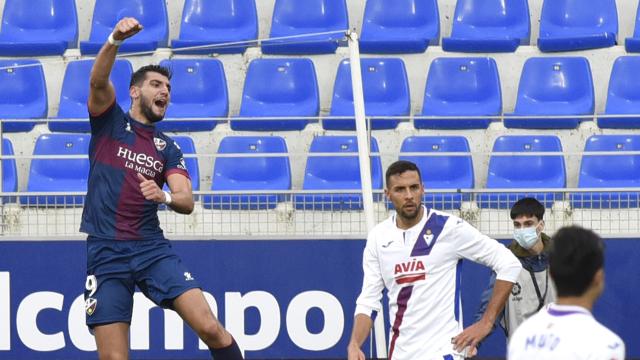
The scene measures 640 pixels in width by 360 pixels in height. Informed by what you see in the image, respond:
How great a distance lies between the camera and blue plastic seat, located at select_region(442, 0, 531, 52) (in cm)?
1327

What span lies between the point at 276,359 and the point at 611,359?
6379 mm

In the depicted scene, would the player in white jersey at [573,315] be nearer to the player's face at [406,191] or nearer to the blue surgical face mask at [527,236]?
the player's face at [406,191]

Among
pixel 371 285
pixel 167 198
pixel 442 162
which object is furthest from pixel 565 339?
pixel 442 162

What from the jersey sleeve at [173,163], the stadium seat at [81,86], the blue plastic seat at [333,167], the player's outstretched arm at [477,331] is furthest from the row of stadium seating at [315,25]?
the player's outstretched arm at [477,331]

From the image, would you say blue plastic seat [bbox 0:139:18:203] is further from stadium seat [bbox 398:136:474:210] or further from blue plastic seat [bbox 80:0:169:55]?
stadium seat [bbox 398:136:474:210]

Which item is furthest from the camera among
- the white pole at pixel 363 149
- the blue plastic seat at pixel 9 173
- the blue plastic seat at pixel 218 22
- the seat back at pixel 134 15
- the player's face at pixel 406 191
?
the seat back at pixel 134 15

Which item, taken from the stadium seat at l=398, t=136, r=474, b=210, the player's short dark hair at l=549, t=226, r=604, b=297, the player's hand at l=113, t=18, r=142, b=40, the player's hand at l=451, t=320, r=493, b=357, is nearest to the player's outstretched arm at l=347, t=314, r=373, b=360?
the player's hand at l=451, t=320, r=493, b=357

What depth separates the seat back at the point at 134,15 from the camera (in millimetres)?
13531

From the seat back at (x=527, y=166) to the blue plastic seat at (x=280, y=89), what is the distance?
6.33 ft

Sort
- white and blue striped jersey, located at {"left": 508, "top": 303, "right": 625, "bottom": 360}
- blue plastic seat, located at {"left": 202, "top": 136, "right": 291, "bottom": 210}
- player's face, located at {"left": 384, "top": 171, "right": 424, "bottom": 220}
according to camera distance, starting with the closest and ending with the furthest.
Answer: white and blue striped jersey, located at {"left": 508, "top": 303, "right": 625, "bottom": 360}, player's face, located at {"left": 384, "top": 171, "right": 424, "bottom": 220}, blue plastic seat, located at {"left": 202, "top": 136, "right": 291, "bottom": 210}

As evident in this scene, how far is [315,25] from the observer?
13430 millimetres

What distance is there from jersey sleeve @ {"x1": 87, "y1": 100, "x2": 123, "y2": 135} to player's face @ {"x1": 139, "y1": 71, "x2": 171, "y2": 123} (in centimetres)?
15

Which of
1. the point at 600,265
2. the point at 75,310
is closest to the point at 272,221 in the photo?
the point at 75,310

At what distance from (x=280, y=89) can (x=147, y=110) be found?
547 cm
